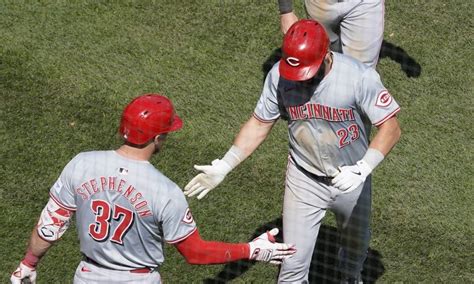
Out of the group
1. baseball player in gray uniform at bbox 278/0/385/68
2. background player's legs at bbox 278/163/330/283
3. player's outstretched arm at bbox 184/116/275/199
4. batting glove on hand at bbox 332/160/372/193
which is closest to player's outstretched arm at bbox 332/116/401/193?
batting glove on hand at bbox 332/160/372/193

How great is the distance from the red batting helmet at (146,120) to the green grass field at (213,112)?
2.09 m

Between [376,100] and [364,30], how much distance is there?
1.73m

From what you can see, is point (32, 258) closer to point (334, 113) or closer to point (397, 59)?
point (334, 113)

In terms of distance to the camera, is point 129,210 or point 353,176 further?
point 353,176

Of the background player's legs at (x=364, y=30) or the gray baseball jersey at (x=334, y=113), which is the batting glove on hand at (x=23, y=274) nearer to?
the gray baseball jersey at (x=334, y=113)

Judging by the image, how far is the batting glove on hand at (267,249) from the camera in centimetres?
Result: 579

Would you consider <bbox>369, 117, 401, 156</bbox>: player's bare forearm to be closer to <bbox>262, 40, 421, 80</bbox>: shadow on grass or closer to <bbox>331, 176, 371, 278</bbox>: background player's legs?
<bbox>331, 176, 371, 278</bbox>: background player's legs

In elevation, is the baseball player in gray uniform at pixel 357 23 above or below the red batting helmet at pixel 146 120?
below

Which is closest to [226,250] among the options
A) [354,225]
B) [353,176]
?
[353,176]

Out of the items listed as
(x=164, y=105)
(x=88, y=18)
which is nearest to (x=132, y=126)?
(x=164, y=105)

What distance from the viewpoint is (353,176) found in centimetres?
598

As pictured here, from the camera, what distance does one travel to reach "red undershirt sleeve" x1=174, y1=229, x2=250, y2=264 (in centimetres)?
560

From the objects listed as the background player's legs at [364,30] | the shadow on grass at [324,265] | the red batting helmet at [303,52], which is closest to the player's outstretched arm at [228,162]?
the red batting helmet at [303,52]

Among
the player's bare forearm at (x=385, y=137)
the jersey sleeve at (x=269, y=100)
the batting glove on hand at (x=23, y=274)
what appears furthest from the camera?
the jersey sleeve at (x=269, y=100)
